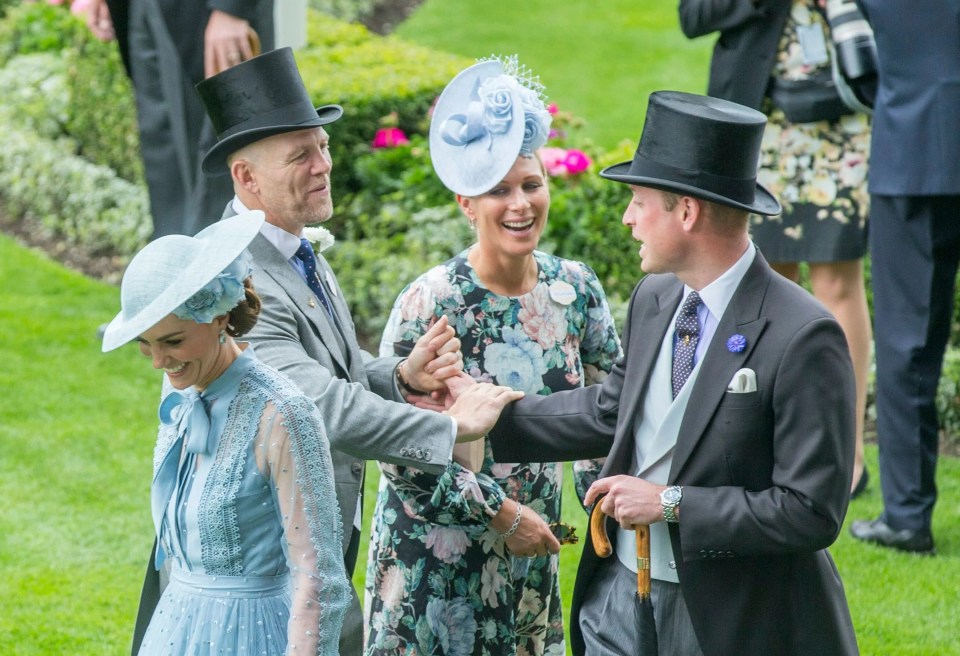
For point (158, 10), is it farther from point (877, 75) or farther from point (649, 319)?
point (649, 319)

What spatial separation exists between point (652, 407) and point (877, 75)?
2.68 m

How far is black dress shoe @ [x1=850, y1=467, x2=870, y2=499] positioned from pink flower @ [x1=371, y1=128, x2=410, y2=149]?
3829 mm

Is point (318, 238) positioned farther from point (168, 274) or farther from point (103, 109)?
point (103, 109)

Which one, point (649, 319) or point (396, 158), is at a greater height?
point (649, 319)

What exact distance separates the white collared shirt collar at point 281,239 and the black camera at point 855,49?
2.79 metres

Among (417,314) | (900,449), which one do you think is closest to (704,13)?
(900,449)

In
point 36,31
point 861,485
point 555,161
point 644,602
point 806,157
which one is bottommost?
point 36,31

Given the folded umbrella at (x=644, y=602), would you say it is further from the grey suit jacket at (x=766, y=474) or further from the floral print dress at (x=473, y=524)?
the floral print dress at (x=473, y=524)

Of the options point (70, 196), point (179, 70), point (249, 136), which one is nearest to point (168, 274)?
point (249, 136)

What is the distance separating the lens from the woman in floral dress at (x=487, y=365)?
12.8 ft

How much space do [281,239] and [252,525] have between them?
91 cm

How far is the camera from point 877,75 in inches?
216

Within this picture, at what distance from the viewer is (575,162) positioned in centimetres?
767

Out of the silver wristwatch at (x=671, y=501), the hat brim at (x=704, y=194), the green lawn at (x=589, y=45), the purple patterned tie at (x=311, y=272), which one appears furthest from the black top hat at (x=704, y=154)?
the green lawn at (x=589, y=45)
